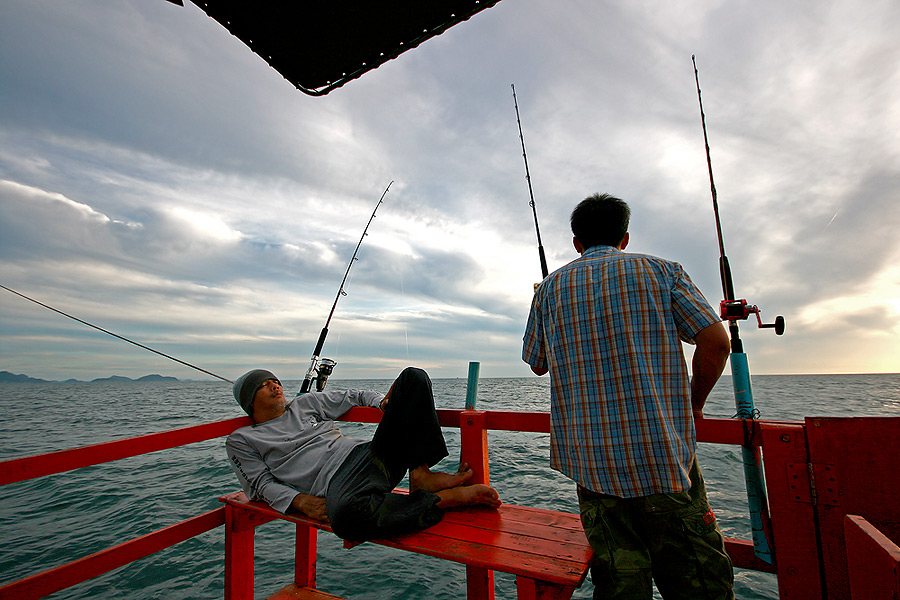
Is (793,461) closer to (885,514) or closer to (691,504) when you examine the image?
(885,514)

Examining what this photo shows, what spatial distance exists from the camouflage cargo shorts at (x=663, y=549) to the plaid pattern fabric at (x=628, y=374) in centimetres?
11

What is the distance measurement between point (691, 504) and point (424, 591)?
3126mm

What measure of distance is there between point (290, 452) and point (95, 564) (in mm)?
1028

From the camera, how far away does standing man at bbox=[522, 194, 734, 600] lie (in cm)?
146

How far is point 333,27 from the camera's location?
133 centimetres

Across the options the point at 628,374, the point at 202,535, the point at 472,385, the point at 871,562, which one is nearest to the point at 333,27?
the point at 628,374

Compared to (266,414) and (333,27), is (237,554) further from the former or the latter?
(333,27)

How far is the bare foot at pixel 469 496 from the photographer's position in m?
2.26

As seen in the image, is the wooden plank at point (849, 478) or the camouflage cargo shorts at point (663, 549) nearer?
the camouflage cargo shorts at point (663, 549)

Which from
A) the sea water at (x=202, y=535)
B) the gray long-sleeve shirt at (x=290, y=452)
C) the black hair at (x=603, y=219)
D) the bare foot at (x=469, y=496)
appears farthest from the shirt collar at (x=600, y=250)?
the sea water at (x=202, y=535)

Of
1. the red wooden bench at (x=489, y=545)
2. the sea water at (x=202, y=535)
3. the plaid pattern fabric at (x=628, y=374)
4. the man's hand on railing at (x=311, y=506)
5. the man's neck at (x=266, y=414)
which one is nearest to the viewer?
the plaid pattern fabric at (x=628, y=374)

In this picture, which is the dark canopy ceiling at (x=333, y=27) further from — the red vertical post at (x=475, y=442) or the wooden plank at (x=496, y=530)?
the wooden plank at (x=496, y=530)

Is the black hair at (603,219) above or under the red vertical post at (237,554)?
above

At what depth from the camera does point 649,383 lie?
1.48 metres
